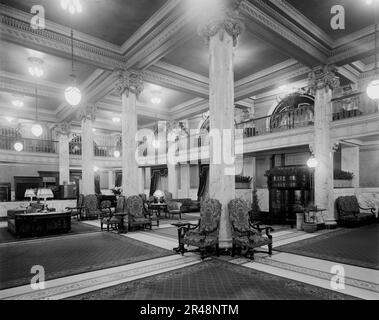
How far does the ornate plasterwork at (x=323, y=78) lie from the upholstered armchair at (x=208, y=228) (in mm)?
6314

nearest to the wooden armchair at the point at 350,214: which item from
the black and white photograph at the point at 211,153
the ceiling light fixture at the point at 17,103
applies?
the black and white photograph at the point at 211,153

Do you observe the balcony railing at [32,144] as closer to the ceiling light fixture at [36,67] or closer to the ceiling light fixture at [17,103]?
the ceiling light fixture at [17,103]

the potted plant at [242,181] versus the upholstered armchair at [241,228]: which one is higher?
the potted plant at [242,181]

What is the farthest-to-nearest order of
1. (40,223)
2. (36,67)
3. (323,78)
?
(36,67), (323,78), (40,223)

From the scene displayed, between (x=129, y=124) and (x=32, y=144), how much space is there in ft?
39.2

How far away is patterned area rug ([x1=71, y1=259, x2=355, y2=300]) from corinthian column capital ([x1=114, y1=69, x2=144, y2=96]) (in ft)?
22.0

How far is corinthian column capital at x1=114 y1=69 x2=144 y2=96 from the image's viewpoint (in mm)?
9211

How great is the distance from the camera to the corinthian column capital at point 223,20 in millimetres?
5773

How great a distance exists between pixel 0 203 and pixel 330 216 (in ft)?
46.3

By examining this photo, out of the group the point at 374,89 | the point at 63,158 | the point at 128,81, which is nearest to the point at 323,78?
the point at 374,89

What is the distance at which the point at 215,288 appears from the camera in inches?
151

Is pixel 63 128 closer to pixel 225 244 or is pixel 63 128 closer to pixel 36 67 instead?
pixel 36 67

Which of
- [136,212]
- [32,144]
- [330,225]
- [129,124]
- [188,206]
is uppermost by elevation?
[32,144]
